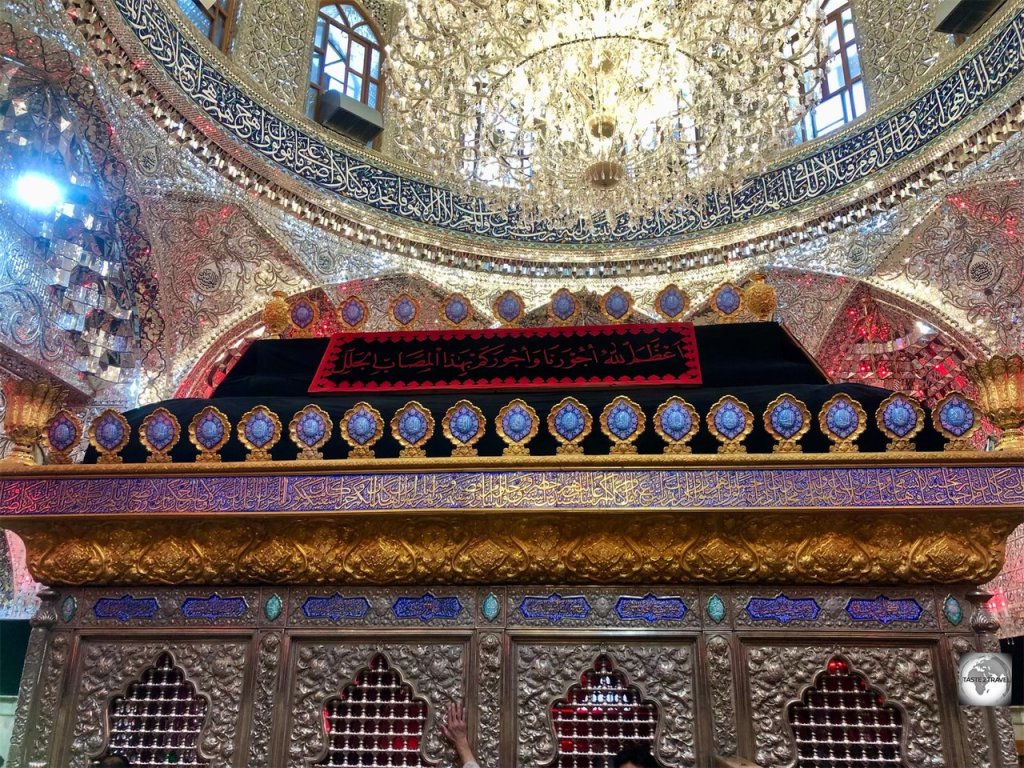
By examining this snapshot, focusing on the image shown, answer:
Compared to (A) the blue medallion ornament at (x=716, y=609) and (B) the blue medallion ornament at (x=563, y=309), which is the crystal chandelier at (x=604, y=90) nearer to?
(B) the blue medallion ornament at (x=563, y=309)

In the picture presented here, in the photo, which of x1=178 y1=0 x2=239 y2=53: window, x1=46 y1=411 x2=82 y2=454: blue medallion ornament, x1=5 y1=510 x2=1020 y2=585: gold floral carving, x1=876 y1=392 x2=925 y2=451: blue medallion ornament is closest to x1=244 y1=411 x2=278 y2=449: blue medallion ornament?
x1=5 y1=510 x2=1020 y2=585: gold floral carving

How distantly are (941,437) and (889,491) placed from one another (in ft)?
0.98

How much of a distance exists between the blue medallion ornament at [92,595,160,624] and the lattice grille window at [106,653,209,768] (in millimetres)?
155

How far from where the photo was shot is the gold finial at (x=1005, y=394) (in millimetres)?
2309

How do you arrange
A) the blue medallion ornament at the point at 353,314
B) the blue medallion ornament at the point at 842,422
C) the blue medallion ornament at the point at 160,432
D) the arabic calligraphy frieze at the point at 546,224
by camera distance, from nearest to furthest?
the blue medallion ornament at the point at 842,422, the blue medallion ornament at the point at 160,432, the blue medallion ornament at the point at 353,314, the arabic calligraphy frieze at the point at 546,224

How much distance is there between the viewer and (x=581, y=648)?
238 cm

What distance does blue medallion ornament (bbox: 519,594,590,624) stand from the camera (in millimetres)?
2416

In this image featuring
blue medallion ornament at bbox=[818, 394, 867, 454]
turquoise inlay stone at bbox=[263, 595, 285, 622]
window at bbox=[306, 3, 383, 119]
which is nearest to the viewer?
blue medallion ornament at bbox=[818, 394, 867, 454]

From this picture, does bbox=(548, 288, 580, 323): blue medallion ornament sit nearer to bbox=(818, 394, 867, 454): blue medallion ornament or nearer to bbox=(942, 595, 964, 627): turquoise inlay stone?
bbox=(818, 394, 867, 454): blue medallion ornament

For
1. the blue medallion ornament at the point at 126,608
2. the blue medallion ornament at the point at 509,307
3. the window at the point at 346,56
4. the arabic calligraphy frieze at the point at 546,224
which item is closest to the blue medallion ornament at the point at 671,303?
the blue medallion ornament at the point at 509,307

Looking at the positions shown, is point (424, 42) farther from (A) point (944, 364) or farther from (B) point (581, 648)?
(A) point (944, 364)

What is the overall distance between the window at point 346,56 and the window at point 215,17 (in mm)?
806

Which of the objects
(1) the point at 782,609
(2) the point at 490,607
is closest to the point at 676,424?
(1) the point at 782,609

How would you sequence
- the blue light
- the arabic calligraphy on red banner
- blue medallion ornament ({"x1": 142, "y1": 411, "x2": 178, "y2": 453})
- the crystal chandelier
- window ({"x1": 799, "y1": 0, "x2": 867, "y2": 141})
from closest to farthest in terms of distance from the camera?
blue medallion ornament ({"x1": 142, "y1": 411, "x2": 178, "y2": 453}) → the arabic calligraphy on red banner → the crystal chandelier → the blue light → window ({"x1": 799, "y1": 0, "x2": 867, "y2": 141})
